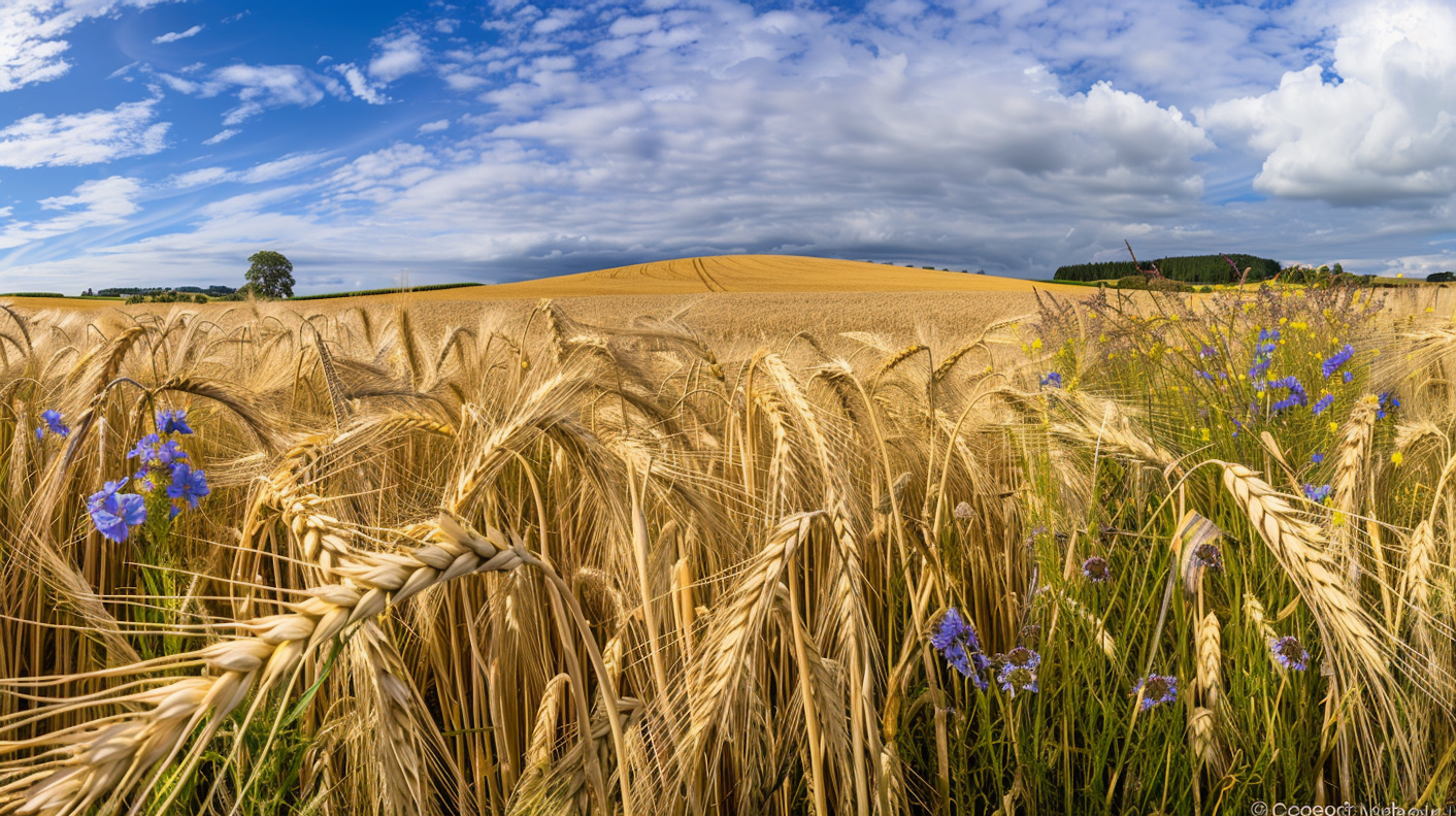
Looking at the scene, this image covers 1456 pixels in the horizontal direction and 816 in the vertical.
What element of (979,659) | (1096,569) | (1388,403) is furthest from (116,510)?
(1388,403)

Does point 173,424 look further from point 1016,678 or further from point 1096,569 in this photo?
point 1096,569

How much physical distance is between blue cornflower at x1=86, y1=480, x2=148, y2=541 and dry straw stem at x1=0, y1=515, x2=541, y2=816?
109 centimetres

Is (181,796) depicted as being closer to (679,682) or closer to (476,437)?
(476,437)

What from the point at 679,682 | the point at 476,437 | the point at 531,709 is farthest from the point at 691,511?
the point at 531,709

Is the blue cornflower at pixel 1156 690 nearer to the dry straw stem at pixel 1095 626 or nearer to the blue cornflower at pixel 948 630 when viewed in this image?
the dry straw stem at pixel 1095 626

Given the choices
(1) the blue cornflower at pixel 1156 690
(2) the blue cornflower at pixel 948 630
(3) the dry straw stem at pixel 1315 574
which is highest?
(3) the dry straw stem at pixel 1315 574

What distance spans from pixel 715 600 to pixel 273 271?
69413mm

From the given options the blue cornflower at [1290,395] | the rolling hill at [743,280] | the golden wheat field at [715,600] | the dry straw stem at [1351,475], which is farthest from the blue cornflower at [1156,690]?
the rolling hill at [743,280]

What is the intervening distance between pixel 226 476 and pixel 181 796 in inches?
31.9

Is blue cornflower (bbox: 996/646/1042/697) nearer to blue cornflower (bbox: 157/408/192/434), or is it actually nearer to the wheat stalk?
the wheat stalk

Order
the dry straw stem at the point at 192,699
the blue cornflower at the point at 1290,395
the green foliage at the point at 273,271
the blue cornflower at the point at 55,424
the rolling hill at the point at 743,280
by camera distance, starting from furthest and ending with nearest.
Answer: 1. the green foliage at the point at 273,271
2. the rolling hill at the point at 743,280
3. the blue cornflower at the point at 1290,395
4. the blue cornflower at the point at 55,424
5. the dry straw stem at the point at 192,699

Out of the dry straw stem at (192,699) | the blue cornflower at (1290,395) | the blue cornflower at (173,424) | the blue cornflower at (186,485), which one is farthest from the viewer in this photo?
the blue cornflower at (1290,395)

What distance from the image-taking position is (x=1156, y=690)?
1778 millimetres

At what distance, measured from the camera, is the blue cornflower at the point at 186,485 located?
1909 millimetres
